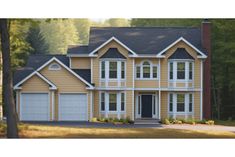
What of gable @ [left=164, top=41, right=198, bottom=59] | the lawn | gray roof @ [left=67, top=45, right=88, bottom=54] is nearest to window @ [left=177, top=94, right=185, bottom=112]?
gable @ [left=164, top=41, right=198, bottom=59]

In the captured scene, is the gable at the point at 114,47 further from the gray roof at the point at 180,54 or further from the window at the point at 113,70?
the gray roof at the point at 180,54

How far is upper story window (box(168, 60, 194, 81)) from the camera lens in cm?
3312

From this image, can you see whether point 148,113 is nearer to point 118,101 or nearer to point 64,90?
point 118,101

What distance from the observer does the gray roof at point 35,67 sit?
32.5m

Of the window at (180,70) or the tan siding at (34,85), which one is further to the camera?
the window at (180,70)

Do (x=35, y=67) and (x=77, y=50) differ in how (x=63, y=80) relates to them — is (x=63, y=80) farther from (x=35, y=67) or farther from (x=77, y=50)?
(x=77, y=50)

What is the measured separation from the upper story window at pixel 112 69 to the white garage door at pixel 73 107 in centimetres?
208

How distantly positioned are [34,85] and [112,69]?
5357 millimetres

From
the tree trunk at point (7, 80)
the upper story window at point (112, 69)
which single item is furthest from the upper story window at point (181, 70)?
the tree trunk at point (7, 80)

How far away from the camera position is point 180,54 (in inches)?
1302

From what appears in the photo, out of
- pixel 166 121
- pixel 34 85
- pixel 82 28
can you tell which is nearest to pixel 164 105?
pixel 166 121

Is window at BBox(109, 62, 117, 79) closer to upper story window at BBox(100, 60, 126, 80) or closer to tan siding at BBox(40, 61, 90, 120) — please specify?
upper story window at BBox(100, 60, 126, 80)

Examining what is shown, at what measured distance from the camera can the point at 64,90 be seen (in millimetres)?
32219

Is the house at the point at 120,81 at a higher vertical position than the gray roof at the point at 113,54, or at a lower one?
lower
